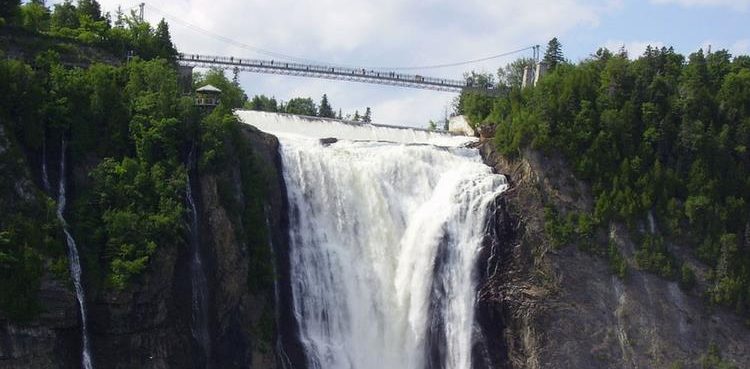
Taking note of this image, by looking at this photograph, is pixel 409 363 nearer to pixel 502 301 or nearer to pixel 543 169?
pixel 502 301

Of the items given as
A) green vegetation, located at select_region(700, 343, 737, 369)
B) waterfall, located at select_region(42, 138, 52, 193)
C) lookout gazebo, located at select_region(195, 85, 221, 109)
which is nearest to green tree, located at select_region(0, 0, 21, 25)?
waterfall, located at select_region(42, 138, 52, 193)

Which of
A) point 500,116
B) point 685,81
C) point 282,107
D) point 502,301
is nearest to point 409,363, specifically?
point 502,301

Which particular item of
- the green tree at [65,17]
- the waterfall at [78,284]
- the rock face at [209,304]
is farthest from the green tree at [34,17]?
the waterfall at [78,284]

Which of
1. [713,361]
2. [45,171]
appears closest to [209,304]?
[45,171]

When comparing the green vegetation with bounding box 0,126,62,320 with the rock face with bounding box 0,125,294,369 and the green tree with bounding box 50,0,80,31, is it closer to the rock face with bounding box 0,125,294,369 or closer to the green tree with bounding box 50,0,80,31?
the rock face with bounding box 0,125,294,369

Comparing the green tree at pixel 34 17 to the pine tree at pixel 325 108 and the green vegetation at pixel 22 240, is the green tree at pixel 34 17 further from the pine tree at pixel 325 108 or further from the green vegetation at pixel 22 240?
the pine tree at pixel 325 108
